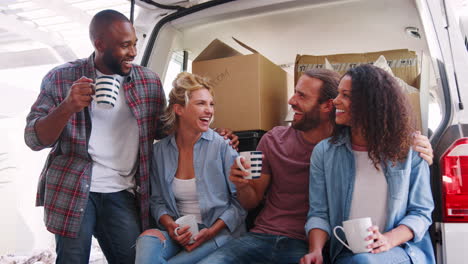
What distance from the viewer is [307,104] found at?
6.86ft

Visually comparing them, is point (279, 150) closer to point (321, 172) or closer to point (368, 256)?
point (321, 172)

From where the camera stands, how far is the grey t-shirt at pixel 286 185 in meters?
1.93

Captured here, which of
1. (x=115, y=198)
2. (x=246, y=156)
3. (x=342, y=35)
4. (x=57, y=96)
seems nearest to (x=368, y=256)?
(x=246, y=156)

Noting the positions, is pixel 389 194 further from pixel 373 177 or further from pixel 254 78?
pixel 254 78

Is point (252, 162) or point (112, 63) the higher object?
point (112, 63)

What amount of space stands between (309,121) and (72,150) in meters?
1.12

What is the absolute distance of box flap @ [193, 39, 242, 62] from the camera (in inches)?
103

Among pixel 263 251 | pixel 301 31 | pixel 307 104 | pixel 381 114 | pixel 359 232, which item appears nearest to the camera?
pixel 359 232

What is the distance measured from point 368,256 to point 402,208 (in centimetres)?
27

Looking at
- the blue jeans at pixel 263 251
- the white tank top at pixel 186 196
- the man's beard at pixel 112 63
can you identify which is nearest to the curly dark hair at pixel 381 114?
the blue jeans at pixel 263 251

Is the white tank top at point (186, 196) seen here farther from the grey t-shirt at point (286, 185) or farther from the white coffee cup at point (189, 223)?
the grey t-shirt at point (286, 185)

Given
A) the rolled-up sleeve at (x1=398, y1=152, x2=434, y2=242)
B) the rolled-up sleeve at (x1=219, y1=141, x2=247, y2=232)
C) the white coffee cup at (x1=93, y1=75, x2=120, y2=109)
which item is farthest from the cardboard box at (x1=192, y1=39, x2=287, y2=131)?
the rolled-up sleeve at (x1=398, y1=152, x2=434, y2=242)

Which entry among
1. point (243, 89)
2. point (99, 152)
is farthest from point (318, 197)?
point (99, 152)

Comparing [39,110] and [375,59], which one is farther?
[375,59]
